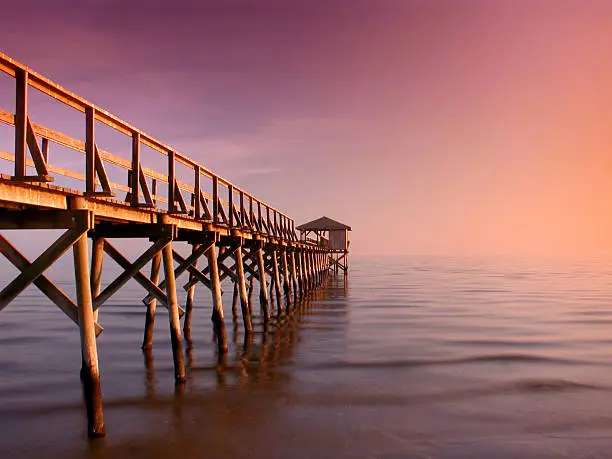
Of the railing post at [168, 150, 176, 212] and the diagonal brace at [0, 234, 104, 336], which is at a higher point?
the railing post at [168, 150, 176, 212]

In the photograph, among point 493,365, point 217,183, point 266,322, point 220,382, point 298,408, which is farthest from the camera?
point 266,322

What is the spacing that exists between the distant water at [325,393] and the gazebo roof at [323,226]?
3054 cm

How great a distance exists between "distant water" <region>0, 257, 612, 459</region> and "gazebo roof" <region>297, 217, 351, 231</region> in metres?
30.5

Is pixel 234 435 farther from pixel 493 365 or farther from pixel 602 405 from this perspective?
pixel 493 365

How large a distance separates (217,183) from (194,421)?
674 centimetres

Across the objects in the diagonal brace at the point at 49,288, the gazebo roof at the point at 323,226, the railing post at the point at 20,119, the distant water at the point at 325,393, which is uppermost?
the gazebo roof at the point at 323,226

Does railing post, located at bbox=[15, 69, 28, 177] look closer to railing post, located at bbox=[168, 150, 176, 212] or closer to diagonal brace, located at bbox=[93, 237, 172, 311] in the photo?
diagonal brace, located at bbox=[93, 237, 172, 311]

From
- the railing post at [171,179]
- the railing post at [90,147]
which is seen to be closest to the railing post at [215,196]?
the railing post at [171,179]

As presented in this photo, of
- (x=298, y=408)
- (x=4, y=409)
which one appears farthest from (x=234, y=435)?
(x=4, y=409)

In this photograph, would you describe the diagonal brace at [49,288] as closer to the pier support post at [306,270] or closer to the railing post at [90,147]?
the railing post at [90,147]

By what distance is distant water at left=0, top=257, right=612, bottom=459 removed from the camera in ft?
24.2

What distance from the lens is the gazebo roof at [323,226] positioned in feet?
163

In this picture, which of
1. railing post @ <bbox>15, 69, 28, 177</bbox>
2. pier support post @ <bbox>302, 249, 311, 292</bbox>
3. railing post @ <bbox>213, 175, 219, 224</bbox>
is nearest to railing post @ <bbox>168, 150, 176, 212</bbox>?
railing post @ <bbox>213, 175, 219, 224</bbox>

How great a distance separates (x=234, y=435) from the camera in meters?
7.69
